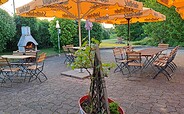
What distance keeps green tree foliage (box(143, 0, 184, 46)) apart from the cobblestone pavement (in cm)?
1011

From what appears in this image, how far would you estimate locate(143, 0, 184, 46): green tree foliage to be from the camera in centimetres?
1495

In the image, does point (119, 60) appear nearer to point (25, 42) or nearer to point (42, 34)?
point (25, 42)

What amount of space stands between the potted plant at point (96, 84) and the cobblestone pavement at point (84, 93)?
3.34 feet

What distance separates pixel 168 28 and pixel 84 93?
1319 centimetres

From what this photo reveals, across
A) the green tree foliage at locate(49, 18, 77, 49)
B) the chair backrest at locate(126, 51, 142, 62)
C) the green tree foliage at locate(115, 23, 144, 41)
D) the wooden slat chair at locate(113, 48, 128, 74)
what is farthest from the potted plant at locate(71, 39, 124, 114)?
the green tree foliage at locate(115, 23, 144, 41)

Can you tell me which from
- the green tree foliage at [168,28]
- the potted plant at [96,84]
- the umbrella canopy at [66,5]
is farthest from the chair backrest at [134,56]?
the green tree foliage at [168,28]

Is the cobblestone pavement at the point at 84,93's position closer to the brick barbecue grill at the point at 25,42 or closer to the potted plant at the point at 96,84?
the potted plant at the point at 96,84

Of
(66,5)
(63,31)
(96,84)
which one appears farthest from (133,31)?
(96,84)

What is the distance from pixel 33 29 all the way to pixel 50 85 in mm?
9332

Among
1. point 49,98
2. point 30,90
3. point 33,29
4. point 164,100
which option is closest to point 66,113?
point 49,98

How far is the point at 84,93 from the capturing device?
15.4ft

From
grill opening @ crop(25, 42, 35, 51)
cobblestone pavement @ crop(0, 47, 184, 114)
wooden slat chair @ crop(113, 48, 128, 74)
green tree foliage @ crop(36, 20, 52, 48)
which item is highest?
green tree foliage @ crop(36, 20, 52, 48)

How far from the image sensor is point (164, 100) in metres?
4.06

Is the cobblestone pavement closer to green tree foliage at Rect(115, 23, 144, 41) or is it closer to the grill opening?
the grill opening
